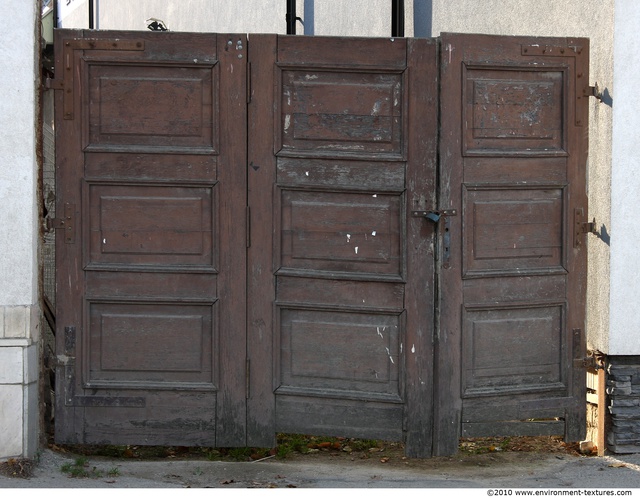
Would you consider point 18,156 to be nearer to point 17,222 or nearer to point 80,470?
point 17,222

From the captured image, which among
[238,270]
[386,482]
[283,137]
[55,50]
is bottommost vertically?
[386,482]

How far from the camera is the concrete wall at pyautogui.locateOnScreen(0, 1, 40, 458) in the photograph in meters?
4.86

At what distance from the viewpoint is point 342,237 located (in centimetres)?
516

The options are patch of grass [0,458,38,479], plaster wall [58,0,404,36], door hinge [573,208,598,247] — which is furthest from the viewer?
plaster wall [58,0,404,36]

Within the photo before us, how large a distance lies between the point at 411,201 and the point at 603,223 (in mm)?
→ 1066

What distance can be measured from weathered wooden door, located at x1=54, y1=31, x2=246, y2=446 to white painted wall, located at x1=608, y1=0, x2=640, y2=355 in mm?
1979

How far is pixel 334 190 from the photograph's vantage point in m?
5.12

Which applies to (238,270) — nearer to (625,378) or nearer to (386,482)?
(386,482)

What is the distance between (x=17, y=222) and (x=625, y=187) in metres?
3.18

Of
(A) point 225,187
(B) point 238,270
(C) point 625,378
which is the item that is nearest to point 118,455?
(B) point 238,270

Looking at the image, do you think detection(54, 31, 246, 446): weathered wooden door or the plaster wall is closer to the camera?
detection(54, 31, 246, 446): weathered wooden door

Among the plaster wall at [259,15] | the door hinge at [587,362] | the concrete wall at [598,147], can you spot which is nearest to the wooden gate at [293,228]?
the concrete wall at [598,147]

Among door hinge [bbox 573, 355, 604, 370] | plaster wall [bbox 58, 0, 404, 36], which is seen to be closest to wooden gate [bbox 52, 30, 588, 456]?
door hinge [bbox 573, 355, 604, 370]

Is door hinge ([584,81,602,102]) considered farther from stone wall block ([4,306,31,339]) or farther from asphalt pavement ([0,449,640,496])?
stone wall block ([4,306,31,339])
